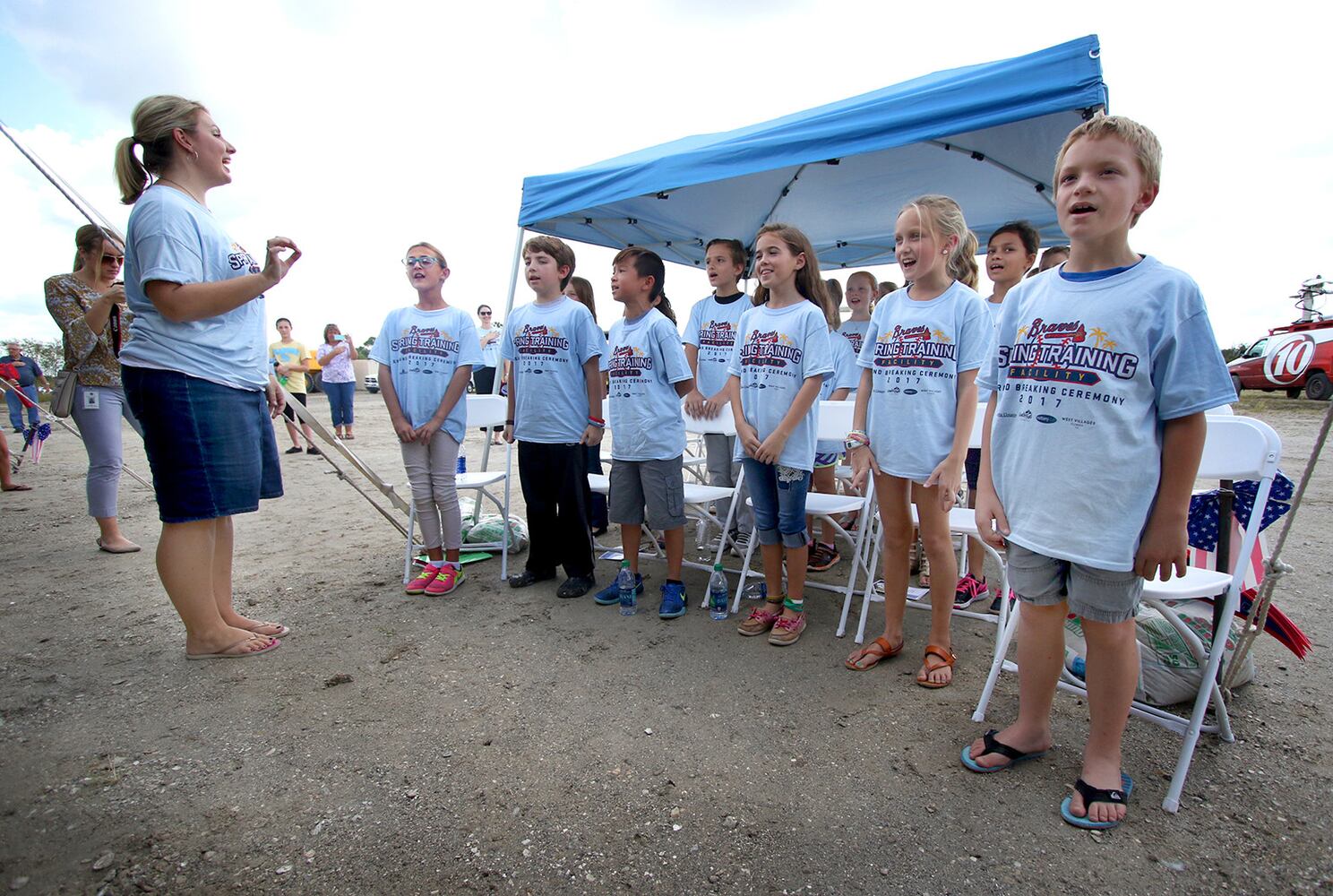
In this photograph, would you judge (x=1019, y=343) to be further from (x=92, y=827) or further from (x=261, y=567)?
(x=261, y=567)

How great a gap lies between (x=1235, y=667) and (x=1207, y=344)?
1.27 meters

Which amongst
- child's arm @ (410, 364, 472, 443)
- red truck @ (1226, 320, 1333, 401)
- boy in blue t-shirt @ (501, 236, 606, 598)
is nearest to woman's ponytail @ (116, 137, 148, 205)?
child's arm @ (410, 364, 472, 443)

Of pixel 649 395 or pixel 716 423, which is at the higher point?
pixel 649 395

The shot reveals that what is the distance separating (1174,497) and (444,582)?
3.19 m

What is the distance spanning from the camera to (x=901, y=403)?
2.48 m

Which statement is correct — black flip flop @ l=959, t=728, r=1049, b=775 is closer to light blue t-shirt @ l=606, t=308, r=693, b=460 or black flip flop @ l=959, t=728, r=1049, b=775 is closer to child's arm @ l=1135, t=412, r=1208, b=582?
child's arm @ l=1135, t=412, r=1208, b=582

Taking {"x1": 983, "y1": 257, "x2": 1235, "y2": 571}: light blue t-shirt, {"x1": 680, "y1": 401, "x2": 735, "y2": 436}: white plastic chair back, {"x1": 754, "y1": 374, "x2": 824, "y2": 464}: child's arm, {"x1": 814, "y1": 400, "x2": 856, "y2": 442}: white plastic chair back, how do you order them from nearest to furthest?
{"x1": 983, "y1": 257, "x2": 1235, "y2": 571}: light blue t-shirt < {"x1": 754, "y1": 374, "x2": 824, "y2": 464}: child's arm < {"x1": 814, "y1": 400, "x2": 856, "y2": 442}: white plastic chair back < {"x1": 680, "y1": 401, "x2": 735, "y2": 436}: white plastic chair back

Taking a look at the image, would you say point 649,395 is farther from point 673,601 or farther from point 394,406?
point 394,406

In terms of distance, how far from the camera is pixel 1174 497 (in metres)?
1.59

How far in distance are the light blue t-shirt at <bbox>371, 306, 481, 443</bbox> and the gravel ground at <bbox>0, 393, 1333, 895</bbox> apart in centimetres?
109

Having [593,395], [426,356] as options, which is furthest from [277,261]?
[593,395]

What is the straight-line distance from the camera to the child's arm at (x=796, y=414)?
9.08ft

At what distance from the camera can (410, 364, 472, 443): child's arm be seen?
3.52 meters

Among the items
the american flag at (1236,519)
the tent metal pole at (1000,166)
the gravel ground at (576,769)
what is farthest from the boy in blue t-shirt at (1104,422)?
the tent metal pole at (1000,166)
